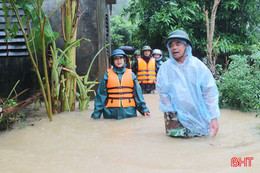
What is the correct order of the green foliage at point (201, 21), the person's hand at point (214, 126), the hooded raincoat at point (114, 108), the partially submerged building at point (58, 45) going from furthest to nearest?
the green foliage at point (201, 21)
the partially submerged building at point (58, 45)
the hooded raincoat at point (114, 108)
the person's hand at point (214, 126)

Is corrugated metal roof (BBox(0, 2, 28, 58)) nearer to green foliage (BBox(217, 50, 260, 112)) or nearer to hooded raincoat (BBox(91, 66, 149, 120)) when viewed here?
hooded raincoat (BBox(91, 66, 149, 120))

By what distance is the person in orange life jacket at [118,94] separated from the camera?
455 cm

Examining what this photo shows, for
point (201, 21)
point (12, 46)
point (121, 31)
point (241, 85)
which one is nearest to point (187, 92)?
point (241, 85)

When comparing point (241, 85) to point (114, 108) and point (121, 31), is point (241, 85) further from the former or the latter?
point (121, 31)

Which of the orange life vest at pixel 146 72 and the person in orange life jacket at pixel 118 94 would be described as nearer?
the person in orange life jacket at pixel 118 94

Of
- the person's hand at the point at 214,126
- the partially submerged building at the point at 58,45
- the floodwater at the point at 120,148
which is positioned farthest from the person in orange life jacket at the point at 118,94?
the partially submerged building at the point at 58,45

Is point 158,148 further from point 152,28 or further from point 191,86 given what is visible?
point 152,28

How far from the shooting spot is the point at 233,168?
2107mm

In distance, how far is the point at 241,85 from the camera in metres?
4.83

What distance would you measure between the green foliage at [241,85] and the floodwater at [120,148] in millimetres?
689

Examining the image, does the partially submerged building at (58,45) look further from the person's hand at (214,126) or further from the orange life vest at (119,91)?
the person's hand at (214,126)

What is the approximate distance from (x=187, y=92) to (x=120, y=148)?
1053mm

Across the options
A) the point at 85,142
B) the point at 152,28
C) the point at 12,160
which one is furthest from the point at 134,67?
the point at 12,160

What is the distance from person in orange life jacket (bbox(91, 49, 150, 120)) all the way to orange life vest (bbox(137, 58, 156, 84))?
3893 mm
